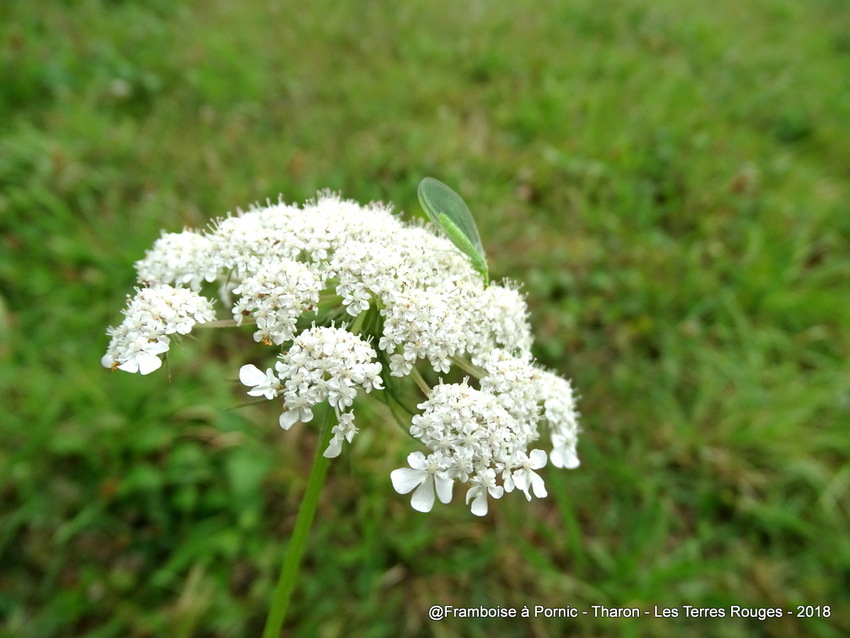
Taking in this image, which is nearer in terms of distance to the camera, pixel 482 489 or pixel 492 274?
pixel 482 489

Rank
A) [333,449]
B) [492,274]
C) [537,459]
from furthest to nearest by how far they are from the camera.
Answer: [492,274], [537,459], [333,449]

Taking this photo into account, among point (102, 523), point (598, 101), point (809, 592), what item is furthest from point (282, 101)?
point (809, 592)

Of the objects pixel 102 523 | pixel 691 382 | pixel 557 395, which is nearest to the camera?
pixel 557 395

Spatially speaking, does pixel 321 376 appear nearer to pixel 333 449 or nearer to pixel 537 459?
pixel 333 449

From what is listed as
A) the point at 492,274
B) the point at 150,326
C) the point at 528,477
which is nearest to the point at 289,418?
the point at 150,326

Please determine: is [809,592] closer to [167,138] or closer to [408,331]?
[408,331]

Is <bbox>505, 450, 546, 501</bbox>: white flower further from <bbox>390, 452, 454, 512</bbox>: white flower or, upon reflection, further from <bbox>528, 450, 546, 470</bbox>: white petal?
<bbox>390, 452, 454, 512</bbox>: white flower

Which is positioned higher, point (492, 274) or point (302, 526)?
point (492, 274)

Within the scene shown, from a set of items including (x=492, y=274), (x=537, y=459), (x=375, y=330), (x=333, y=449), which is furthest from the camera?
(x=492, y=274)
